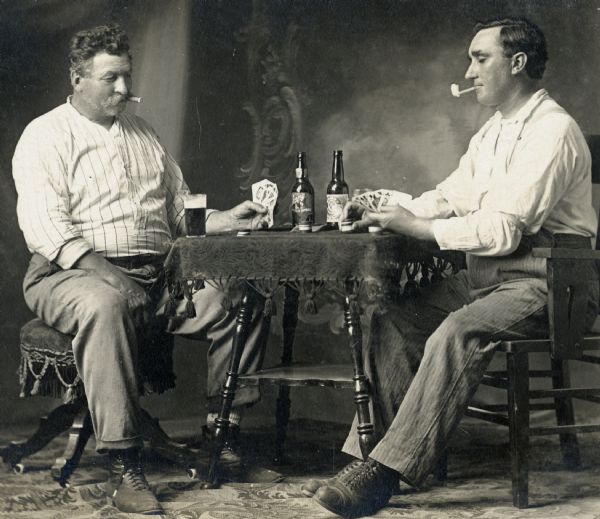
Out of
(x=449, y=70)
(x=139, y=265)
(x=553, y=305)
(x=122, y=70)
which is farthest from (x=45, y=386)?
(x=449, y=70)

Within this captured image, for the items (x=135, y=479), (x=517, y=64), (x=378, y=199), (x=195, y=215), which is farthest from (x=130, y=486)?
(x=517, y=64)

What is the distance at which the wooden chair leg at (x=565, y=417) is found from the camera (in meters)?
3.51

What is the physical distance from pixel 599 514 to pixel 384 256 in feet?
3.69

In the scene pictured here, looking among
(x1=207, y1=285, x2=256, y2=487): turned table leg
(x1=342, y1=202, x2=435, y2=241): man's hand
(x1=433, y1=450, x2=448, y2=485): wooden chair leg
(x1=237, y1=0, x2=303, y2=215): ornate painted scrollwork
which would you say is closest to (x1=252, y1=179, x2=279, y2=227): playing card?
(x1=207, y1=285, x2=256, y2=487): turned table leg

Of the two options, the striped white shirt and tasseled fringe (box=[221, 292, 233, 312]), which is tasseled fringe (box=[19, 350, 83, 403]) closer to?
the striped white shirt

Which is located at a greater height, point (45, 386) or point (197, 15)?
point (197, 15)

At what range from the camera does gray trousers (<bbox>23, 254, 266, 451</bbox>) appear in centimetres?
312

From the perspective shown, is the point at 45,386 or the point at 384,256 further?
the point at 45,386

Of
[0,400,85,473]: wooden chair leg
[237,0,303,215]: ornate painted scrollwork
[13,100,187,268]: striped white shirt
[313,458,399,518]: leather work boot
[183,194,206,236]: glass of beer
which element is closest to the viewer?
[313,458,399,518]: leather work boot

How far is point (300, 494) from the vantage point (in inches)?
127

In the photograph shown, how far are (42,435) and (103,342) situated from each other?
69cm

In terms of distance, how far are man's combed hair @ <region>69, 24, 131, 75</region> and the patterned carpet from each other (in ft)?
5.56

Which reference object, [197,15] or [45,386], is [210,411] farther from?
[197,15]

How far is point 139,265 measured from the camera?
371 centimetres
